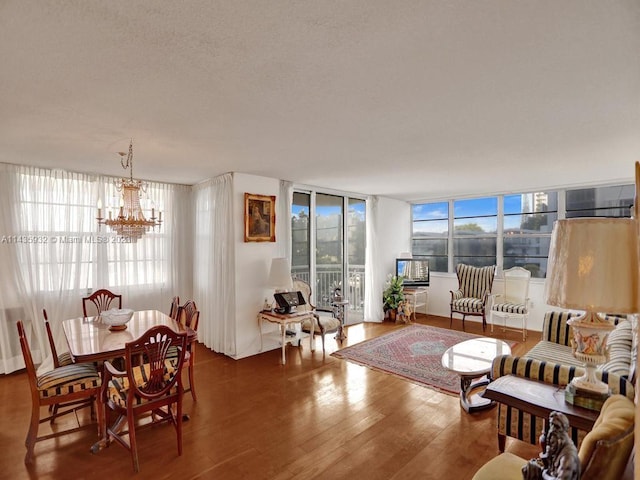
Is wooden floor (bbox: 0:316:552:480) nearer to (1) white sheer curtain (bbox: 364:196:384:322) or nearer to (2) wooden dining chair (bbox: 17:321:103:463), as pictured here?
(2) wooden dining chair (bbox: 17:321:103:463)

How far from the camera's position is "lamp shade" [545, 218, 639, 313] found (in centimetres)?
139

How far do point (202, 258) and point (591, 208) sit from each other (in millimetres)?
6151

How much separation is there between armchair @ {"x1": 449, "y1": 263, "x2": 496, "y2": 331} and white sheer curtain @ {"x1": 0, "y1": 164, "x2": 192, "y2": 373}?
483 centimetres

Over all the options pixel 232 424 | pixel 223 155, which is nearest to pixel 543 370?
pixel 232 424

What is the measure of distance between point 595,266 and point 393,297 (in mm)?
5067

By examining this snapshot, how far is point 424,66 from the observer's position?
168cm

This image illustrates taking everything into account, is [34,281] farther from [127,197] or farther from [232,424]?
[232,424]

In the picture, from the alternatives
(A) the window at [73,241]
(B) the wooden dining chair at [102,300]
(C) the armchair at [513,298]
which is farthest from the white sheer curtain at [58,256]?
(C) the armchair at [513,298]

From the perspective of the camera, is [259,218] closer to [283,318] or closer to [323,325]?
[283,318]

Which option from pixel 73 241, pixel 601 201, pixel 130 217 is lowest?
pixel 73 241

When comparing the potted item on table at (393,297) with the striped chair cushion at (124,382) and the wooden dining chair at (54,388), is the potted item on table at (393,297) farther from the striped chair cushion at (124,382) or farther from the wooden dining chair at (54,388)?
the wooden dining chair at (54,388)

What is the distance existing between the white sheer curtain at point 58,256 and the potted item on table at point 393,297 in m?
3.89

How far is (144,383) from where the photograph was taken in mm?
2402

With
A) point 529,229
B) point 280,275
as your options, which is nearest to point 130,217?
point 280,275
